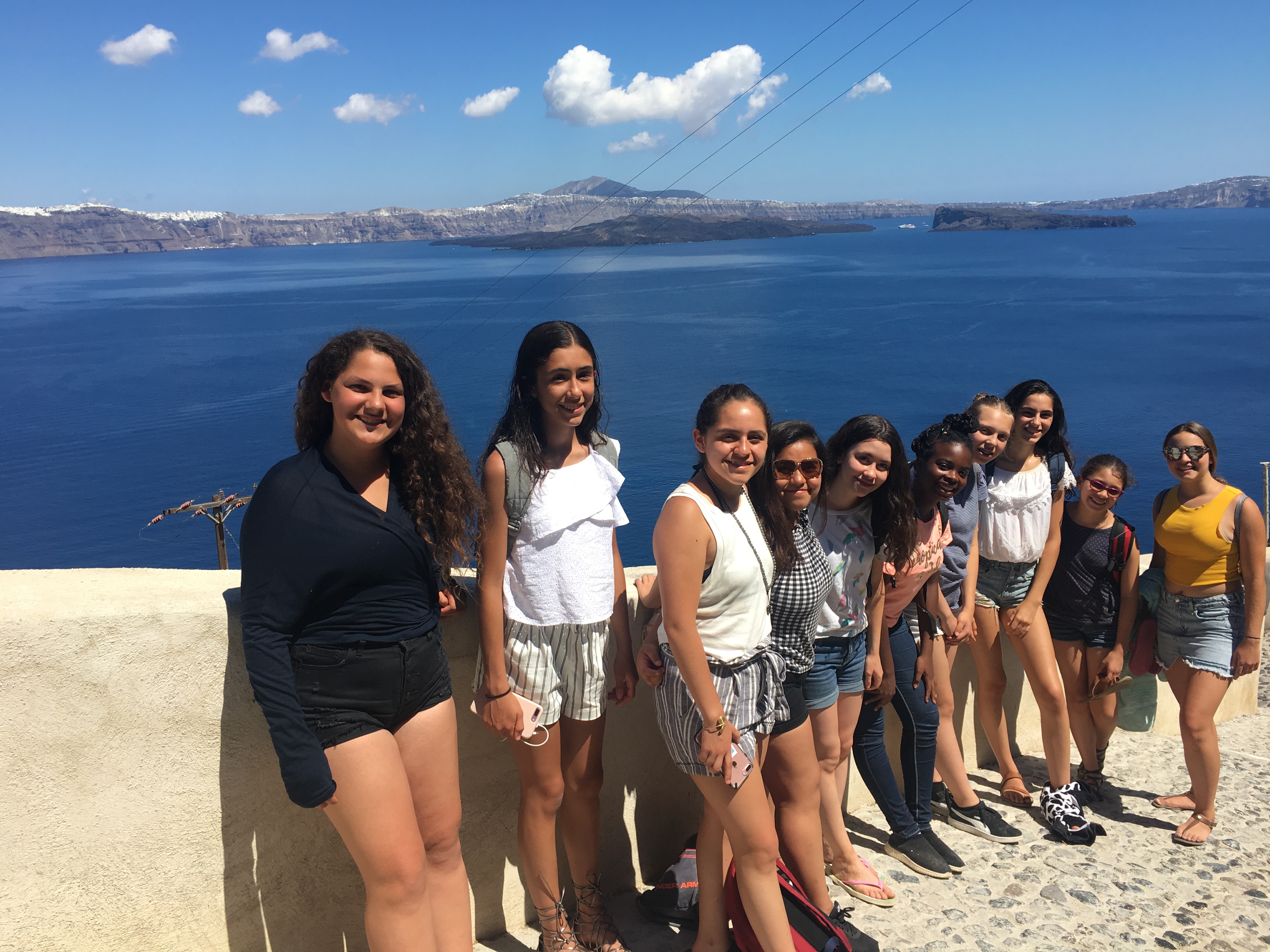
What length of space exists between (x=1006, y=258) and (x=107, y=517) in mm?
107304

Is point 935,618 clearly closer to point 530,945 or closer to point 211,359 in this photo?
point 530,945

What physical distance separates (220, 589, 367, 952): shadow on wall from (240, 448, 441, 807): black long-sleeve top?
35 centimetres

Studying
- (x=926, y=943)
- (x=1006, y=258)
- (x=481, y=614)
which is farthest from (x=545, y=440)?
(x=1006, y=258)

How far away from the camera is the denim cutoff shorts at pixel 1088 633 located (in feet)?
12.1

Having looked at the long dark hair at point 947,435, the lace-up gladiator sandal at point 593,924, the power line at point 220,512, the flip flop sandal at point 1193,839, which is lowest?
the power line at point 220,512

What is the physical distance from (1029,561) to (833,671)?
1.20m

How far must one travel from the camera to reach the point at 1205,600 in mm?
3551

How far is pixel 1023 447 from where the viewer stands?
11.7 ft

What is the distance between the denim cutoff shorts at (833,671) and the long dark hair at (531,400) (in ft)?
3.60

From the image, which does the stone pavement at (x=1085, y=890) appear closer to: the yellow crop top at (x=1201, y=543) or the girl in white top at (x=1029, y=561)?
the girl in white top at (x=1029, y=561)

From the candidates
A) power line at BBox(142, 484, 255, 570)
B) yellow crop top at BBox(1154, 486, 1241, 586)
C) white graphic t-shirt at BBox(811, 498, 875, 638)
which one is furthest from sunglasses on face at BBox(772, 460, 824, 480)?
power line at BBox(142, 484, 255, 570)

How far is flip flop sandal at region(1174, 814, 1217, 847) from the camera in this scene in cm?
343

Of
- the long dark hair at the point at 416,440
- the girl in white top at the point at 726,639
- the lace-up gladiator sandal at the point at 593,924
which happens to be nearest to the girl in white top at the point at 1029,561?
the girl in white top at the point at 726,639

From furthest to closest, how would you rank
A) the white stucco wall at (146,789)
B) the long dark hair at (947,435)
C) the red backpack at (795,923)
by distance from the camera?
the long dark hair at (947,435) → the red backpack at (795,923) → the white stucco wall at (146,789)
